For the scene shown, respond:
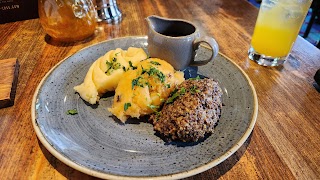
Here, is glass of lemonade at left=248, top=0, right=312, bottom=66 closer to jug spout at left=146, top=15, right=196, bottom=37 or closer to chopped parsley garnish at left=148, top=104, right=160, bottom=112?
jug spout at left=146, top=15, right=196, bottom=37

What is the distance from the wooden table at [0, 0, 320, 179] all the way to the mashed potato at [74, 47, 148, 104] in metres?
0.27

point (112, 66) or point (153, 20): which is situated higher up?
point (153, 20)

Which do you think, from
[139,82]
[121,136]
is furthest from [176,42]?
[121,136]

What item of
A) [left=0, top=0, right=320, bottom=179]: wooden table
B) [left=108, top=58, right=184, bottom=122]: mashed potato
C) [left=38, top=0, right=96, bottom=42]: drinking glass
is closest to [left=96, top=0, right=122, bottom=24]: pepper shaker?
[left=0, top=0, right=320, bottom=179]: wooden table

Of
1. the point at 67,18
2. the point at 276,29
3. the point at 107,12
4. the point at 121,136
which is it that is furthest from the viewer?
the point at 107,12

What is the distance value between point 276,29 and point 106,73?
3.14ft

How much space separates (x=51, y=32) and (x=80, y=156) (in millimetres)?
1034

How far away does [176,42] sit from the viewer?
3.67 feet

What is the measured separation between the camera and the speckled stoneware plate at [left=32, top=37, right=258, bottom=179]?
772 millimetres

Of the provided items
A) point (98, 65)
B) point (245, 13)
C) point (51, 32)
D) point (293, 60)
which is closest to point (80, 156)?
point (98, 65)

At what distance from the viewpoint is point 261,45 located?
1.47 metres

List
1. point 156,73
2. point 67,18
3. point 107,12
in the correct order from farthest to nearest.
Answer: point 107,12, point 67,18, point 156,73

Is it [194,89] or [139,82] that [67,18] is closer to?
[139,82]

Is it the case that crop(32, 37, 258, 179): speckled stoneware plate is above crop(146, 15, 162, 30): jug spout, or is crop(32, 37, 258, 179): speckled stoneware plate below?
below
